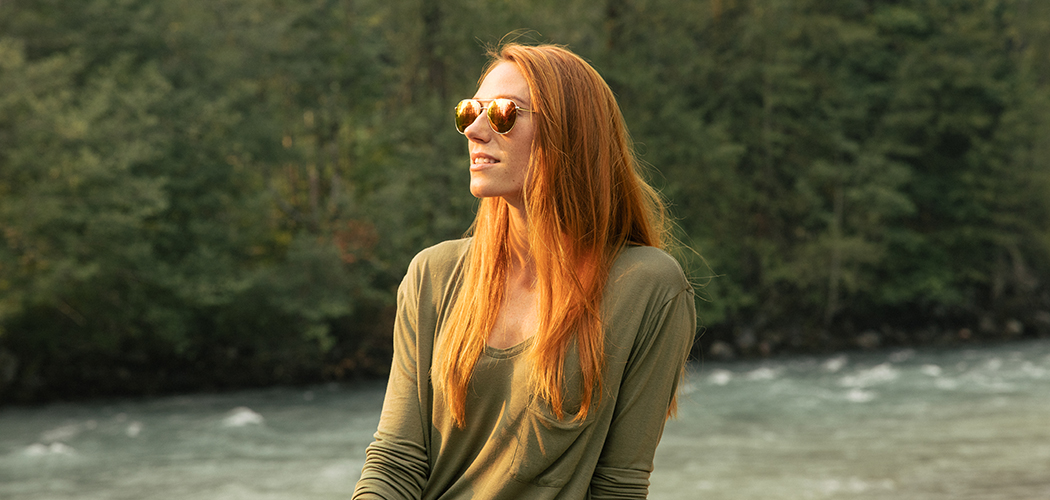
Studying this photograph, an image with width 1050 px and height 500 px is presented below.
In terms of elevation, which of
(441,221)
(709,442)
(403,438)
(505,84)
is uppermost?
(505,84)

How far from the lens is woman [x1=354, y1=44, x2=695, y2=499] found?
5.33ft

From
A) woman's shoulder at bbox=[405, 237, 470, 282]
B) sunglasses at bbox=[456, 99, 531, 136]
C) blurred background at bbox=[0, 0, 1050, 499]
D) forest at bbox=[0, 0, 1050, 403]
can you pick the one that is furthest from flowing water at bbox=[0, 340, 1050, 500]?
sunglasses at bbox=[456, 99, 531, 136]

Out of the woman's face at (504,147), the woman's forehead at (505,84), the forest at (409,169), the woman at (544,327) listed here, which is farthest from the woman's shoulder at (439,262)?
the forest at (409,169)

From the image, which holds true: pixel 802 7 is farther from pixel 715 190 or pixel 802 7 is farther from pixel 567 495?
pixel 567 495

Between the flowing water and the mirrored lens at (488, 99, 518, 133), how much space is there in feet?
26.8

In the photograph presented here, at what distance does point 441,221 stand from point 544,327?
15.8 metres

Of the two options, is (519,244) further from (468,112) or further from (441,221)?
(441,221)

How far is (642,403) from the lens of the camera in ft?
5.34

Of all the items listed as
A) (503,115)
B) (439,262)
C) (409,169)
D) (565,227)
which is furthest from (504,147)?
(409,169)

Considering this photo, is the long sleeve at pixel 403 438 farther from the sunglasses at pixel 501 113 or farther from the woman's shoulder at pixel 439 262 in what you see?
the sunglasses at pixel 501 113

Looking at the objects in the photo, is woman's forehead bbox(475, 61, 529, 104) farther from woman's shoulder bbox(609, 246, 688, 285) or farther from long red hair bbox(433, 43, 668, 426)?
woman's shoulder bbox(609, 246, 688, 285)

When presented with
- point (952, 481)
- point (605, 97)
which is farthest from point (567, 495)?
point (952, 481)

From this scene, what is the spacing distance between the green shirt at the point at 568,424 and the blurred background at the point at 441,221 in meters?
8.19

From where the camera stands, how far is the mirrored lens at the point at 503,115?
1680 mm
